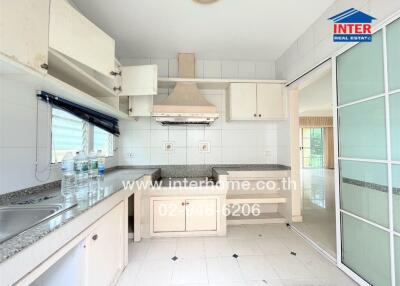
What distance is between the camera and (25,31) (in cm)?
93

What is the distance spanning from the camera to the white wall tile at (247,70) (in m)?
3.11

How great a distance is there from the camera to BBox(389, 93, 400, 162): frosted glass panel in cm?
124

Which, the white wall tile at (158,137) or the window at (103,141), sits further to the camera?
the white wall tile at (158,137)

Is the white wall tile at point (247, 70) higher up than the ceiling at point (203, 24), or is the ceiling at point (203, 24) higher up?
the ceiling at point (203, 24)

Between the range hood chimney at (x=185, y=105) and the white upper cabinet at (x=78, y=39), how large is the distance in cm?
88

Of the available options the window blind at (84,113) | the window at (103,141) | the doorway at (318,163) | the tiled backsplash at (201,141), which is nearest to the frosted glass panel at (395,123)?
the doorway at (318,163)

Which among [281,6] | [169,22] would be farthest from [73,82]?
[281,6]

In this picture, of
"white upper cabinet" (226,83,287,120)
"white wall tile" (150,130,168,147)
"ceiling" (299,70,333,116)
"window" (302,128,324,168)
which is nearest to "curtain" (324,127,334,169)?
"window" (302,128,324,168)

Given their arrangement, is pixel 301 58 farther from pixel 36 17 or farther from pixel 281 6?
pixel 36 17

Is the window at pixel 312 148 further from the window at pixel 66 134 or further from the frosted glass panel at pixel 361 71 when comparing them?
the window at pixel 66 134

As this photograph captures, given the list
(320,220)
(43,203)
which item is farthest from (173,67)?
(320,220)

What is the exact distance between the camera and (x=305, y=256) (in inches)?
77.6

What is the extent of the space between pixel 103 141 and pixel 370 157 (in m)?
2.89

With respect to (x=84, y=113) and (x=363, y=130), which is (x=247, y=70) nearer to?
(x=363, y=130)
